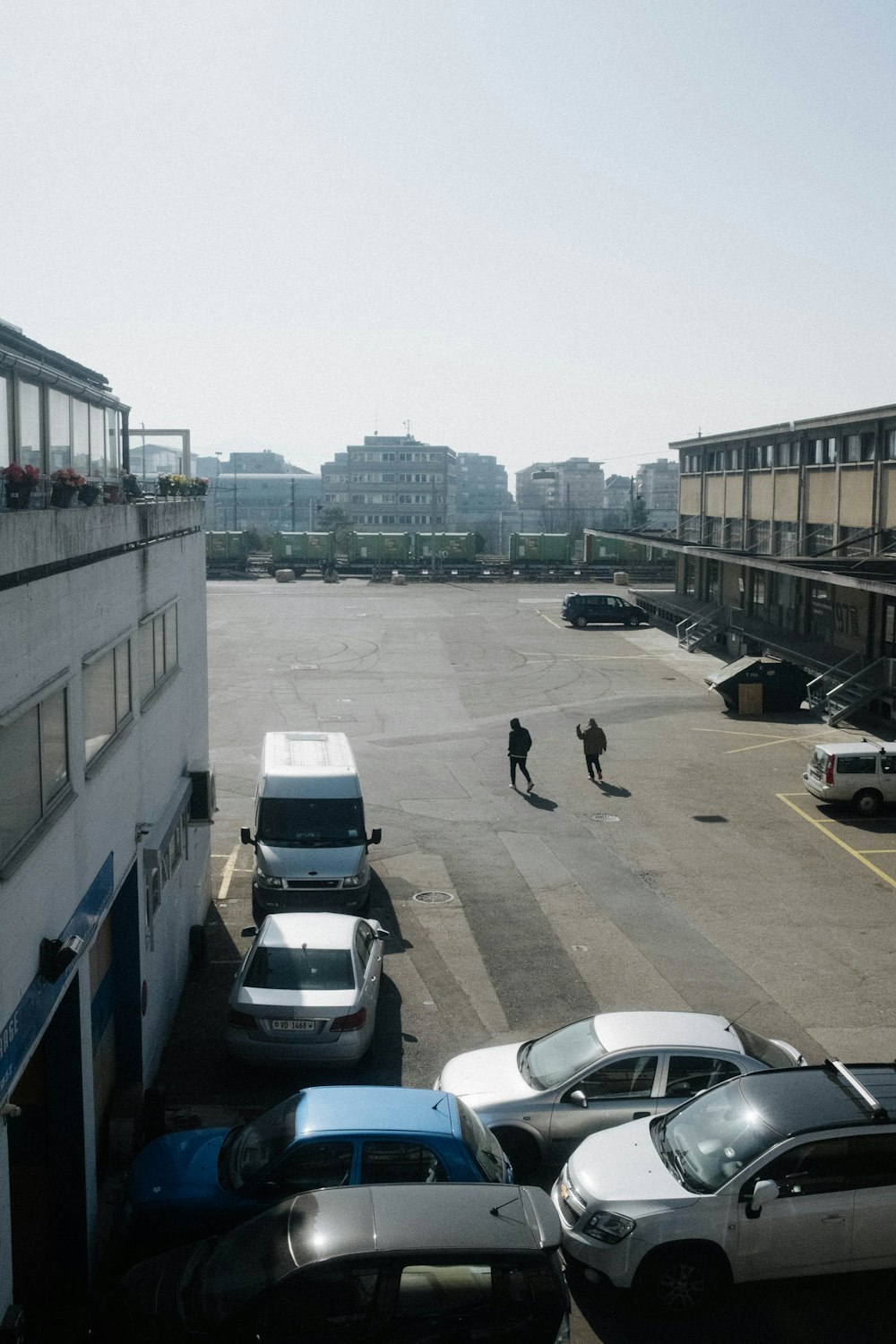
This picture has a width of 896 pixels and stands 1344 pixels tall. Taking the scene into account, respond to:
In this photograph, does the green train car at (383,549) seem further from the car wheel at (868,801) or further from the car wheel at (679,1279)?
the car wheel at (679,1279)

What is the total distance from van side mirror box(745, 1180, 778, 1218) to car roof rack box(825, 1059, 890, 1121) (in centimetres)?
98

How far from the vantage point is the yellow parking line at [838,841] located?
65.1 feet

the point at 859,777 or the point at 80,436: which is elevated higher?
the point at 80,436

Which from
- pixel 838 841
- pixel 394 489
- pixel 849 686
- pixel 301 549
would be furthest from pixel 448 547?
pixel 394 489

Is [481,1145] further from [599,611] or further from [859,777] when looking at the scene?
[599,611]

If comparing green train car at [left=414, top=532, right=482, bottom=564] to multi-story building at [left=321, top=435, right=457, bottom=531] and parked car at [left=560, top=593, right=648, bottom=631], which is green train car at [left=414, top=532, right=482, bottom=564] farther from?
multi-story building at [left=321, top=435, right=457, bottom=531]

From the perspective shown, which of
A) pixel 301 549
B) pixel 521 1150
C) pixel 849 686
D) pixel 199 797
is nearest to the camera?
pixel 521 1150

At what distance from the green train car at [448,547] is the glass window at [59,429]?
2859 inches

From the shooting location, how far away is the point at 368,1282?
7090 mm

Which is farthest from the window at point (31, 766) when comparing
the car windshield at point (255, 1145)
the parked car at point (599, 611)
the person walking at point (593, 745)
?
the parked car at point (599, 611)

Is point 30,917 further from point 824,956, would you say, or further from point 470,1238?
point 824,956

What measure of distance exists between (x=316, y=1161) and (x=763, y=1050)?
4610mm

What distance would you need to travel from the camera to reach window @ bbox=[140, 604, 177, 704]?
12930 millimetres

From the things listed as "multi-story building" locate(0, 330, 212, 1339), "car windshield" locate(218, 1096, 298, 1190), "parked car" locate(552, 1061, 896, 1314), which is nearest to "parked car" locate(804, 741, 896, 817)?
"multi-story building" locate(0, 330, 212, 1339)
